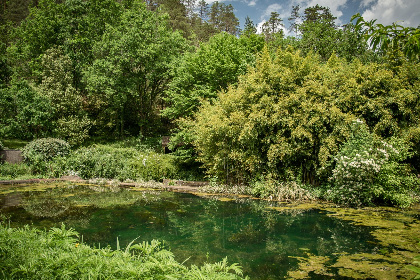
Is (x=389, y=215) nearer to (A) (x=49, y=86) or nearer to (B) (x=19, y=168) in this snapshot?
(B) (x=19, y=168)

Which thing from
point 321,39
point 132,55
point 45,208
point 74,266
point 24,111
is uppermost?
point 321,39

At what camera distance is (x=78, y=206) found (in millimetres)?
10648

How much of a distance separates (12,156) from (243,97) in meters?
15.3

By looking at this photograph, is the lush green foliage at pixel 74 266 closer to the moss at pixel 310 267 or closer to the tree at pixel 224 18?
the moss at pixel 310 267

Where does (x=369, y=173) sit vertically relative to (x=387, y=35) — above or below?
below

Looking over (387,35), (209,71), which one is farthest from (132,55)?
(387,35)

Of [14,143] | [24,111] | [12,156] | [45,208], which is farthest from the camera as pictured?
[14,143]

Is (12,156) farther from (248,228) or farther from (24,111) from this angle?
(248,228)

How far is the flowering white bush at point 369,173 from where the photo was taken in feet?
35.3

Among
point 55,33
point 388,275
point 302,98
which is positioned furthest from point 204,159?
point 55,33

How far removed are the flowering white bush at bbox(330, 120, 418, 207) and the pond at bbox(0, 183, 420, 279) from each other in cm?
72

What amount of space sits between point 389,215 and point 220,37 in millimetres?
15230

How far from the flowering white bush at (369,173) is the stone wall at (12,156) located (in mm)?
18673

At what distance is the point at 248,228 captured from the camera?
8648mm
